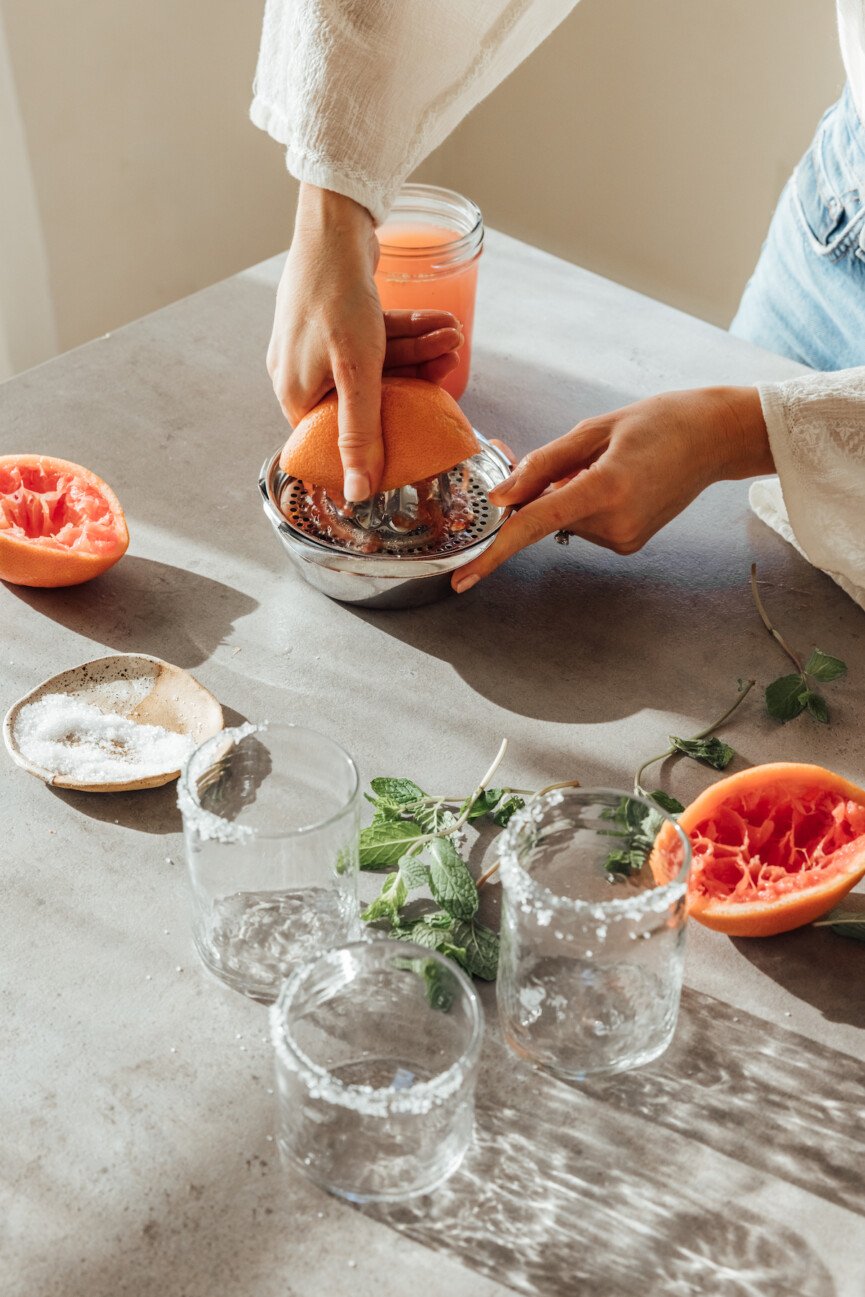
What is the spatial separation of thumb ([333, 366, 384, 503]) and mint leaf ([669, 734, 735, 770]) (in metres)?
0.31

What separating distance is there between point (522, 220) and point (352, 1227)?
2.73 meters

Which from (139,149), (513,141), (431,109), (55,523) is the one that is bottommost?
(513,141)

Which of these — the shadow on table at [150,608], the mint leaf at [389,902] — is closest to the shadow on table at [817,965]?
the mint leaf at [389,902]

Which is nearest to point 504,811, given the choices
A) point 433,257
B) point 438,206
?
point 433,257

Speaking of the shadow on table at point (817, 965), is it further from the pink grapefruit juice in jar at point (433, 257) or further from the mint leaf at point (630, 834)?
the pink grapefruit juice in jar at point (433, 257)

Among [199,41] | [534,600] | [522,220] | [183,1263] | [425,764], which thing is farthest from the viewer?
[522,220]

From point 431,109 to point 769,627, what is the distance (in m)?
0.58

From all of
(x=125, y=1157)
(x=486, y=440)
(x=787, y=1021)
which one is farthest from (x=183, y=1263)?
(x=486, y=440)

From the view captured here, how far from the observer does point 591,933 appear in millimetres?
688

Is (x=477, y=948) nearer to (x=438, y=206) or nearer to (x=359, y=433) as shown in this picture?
(x=359, y=433)

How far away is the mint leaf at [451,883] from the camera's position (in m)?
0.78

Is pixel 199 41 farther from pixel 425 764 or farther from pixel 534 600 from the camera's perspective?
pixel 425 764

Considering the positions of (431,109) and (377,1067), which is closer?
(377,1067)

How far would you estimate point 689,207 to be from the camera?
2.73m
